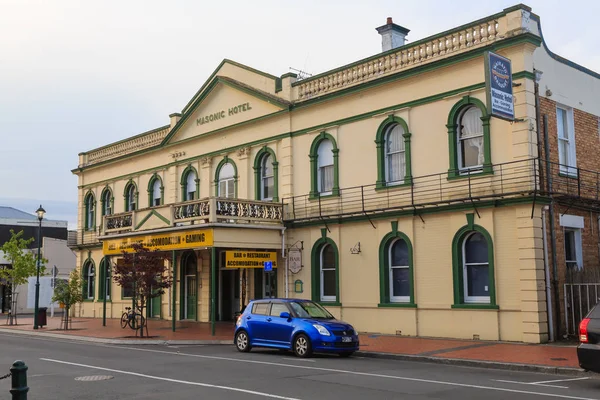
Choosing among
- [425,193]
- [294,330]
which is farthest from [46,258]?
[294,330]

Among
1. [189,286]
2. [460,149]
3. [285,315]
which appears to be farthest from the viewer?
[189,286]

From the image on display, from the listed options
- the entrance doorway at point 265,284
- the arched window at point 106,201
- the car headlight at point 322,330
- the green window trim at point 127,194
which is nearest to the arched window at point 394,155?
the entrance doorway at point 265,284

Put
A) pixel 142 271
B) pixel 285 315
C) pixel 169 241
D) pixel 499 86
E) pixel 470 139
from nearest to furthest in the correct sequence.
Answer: pixel 285 315 < pixel 499 86 < pixel 470 139 < pixel 142 271 < pixel 169 241

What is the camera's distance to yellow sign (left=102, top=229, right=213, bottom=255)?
23375mm

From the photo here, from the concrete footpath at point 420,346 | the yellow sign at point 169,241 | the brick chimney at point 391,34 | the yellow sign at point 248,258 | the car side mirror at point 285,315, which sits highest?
the brick chimney at point 391,34

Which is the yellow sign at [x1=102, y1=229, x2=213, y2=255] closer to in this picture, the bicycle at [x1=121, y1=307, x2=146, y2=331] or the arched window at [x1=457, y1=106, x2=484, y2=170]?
the bicycle at [x1=121, y1=307, x2=146, y2=331]

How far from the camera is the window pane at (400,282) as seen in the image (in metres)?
21.8

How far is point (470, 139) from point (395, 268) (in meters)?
4.87

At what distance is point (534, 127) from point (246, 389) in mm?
12005

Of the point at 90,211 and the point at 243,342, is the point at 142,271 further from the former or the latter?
the point at 90,211

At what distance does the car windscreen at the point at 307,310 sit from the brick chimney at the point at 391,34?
11395 mm

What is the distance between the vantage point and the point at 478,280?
1994 cm

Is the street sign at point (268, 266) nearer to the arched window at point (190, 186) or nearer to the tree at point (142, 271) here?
the tree at point (142, 271)

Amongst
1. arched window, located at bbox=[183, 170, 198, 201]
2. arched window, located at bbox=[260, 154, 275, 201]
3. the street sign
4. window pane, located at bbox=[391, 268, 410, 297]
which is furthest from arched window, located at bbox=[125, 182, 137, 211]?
window pane, located at bbox=[391, 268, 410, 297]
